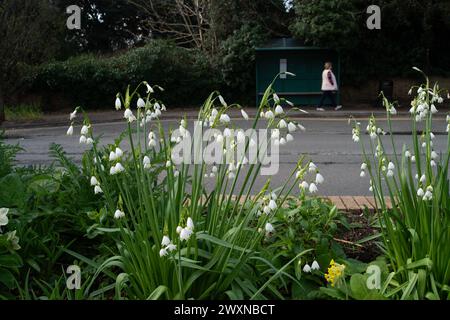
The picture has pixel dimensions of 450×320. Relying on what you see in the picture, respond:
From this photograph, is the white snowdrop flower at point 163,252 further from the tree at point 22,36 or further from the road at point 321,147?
the tree at point 22,36

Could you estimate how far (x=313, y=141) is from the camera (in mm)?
11367

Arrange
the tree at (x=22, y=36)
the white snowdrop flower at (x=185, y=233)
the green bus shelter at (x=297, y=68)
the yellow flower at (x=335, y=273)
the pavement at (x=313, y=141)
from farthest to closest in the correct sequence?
1. the green bus shelter at (x=297, y=68)
2. the tree at (x=22, y=36)
3. the pavement at (x=313, y=141)
4. the yellow flower at (x=335, y=273)
5. the white snowdrop flower at (x=185, y=233)

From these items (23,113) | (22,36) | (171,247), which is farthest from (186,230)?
(23,113)

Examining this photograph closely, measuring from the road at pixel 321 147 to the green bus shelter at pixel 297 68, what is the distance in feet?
12.3

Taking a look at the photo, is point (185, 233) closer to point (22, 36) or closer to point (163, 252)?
point (163, 252)

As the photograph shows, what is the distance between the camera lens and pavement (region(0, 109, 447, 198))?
23.9 feet

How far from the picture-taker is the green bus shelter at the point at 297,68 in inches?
780

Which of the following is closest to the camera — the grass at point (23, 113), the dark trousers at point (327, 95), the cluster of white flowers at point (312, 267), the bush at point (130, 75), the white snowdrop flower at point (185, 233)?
the white snowdrop flower at point (185, 233)

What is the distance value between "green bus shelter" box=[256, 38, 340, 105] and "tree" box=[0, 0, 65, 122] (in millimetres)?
7088

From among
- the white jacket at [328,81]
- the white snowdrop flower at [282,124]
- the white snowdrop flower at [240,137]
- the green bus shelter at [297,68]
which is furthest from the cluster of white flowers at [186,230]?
the green bus shelter at [297,68]

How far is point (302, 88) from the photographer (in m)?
19.9

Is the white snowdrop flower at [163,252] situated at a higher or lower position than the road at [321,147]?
higher
